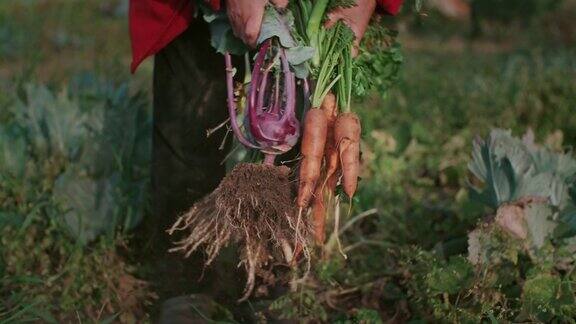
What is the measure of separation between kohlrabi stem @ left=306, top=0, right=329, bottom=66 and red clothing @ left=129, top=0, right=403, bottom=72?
0.22 meters

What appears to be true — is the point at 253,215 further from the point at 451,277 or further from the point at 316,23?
the point at 451,277

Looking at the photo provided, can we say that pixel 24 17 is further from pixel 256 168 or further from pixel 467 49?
pixel 256 168

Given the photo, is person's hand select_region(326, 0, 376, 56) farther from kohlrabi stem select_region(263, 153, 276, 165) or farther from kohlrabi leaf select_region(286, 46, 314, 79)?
kohlrabi stem select_region(263, 153, 276, 165)

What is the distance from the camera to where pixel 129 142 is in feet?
11.9

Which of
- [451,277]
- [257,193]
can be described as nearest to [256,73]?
[257,193]

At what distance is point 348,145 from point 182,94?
2.12 ft

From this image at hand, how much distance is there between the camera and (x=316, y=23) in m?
2.61

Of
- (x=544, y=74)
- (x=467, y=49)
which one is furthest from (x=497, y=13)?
(x=544, y=74)

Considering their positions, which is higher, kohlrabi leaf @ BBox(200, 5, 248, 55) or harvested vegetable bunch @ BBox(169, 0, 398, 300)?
kohlrabi leaf @ BBox(200, 5, 248, 55)

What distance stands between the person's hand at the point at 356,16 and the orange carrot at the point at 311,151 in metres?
0.26

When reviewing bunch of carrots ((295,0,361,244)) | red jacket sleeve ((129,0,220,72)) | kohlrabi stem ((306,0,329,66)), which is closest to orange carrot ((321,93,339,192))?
bunch of carrots ((295,0,361,244))

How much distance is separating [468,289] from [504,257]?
193 mm

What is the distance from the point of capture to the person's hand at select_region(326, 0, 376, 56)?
8.71 ft

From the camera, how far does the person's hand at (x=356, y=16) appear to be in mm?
2654
